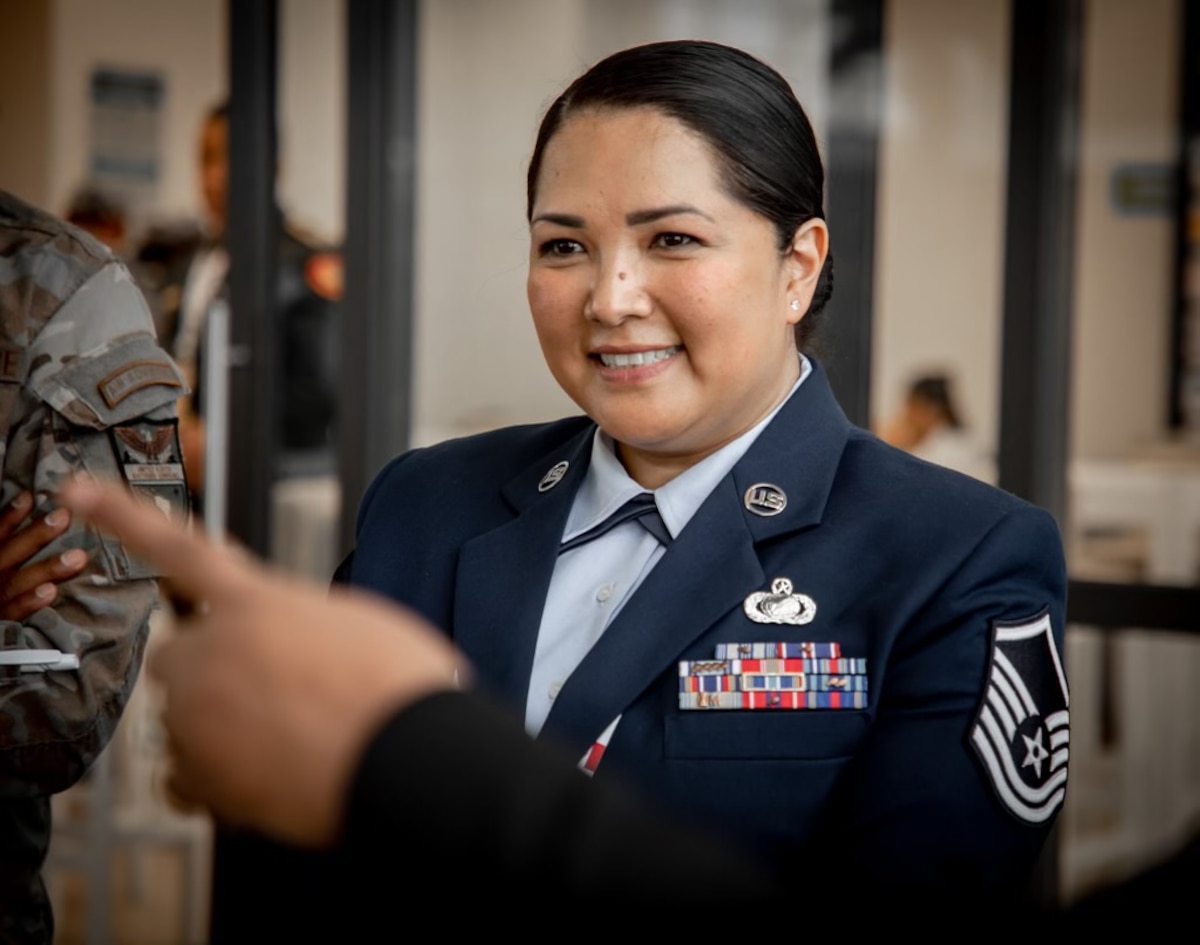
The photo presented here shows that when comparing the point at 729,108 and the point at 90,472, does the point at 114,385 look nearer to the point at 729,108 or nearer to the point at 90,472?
the point at 90,472

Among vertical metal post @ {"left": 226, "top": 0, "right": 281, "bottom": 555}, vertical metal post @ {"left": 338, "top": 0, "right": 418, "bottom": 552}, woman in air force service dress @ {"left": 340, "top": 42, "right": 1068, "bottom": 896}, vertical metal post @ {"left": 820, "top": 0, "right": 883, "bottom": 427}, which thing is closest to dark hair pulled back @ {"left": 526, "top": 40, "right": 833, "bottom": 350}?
woman in air force service dress @ {"left": 340, "top": 42, "right": 1068, "bottom": 896}

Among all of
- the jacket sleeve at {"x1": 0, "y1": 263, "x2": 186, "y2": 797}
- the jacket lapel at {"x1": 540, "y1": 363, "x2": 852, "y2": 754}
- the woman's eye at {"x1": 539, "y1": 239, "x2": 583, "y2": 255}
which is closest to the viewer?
the jacket lapel at {"x1": 540, "y1": 363, "x2": 852, "y2": 754}

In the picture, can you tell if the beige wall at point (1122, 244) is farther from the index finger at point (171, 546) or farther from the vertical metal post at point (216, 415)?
the index finger at point (171, 546)

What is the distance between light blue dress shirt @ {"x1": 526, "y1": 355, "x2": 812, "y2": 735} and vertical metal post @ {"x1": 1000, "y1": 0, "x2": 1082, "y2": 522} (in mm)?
1129

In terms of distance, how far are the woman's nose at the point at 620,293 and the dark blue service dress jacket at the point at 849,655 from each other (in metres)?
0.17

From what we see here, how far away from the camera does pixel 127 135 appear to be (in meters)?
6.64

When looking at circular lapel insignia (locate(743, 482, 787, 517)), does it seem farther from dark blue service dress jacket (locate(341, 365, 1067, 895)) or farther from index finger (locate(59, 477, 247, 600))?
index finger (locate(59, 477, 247, 600))

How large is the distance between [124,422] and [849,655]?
2.45 feet

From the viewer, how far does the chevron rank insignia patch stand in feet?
3.50

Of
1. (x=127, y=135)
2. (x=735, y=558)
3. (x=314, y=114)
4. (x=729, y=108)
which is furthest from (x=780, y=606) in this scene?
(x=127, y=135)

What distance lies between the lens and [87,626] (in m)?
1.38

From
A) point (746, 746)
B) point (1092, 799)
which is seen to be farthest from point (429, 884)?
point (1092, 799)

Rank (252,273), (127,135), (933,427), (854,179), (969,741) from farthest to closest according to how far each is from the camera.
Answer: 1. (127,135)
2. (933,427)
3. (252,273)
4. (854,179)
5. (969,741)

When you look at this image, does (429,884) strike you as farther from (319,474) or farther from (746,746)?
(319,474)
